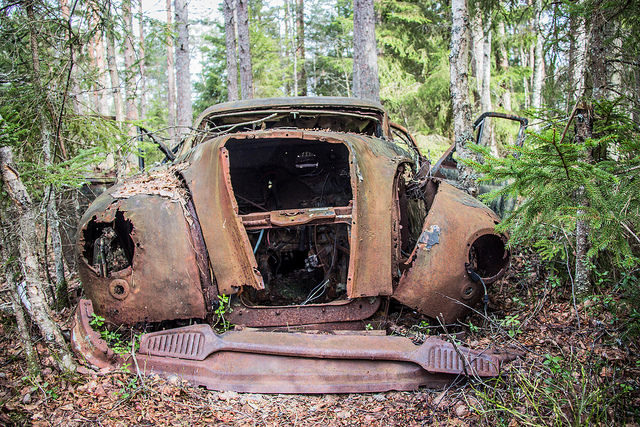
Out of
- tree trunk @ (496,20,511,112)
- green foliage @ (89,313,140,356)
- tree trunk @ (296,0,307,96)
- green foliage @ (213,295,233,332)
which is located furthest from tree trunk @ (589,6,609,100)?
tree trunk @ (296,0,307,96)

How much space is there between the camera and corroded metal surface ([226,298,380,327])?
2971mm

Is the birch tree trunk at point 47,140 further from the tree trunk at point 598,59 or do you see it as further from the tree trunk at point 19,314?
the tree trunk at point 598,59

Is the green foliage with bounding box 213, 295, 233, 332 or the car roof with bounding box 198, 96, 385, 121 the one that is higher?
the car roof with bounding box 198, 96, 385, 121

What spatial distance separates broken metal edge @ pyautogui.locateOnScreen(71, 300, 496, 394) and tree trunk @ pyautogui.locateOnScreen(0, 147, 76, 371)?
386 millimetres

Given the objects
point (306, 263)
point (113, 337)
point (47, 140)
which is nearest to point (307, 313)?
point (306, 263)

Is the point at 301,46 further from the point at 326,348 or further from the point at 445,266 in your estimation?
the point at 326,348

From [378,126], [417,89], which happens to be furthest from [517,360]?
[417,89]

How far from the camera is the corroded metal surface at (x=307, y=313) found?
2971 millimetres

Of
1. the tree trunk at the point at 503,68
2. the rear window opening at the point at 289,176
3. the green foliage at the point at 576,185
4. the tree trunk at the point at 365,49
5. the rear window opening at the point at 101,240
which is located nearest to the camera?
the green foliage at the point at 576,185

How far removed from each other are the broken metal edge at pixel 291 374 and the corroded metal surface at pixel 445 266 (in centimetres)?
53

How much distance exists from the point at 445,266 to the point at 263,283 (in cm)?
121

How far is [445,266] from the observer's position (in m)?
2.93

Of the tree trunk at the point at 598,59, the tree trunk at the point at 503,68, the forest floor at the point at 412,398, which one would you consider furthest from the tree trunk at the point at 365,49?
the forest floor at the point at 412,398

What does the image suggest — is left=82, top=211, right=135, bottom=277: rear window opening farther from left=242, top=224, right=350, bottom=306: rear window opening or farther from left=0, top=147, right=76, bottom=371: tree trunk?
left=242, top=224, right=350, bottom=306: rear window opening
